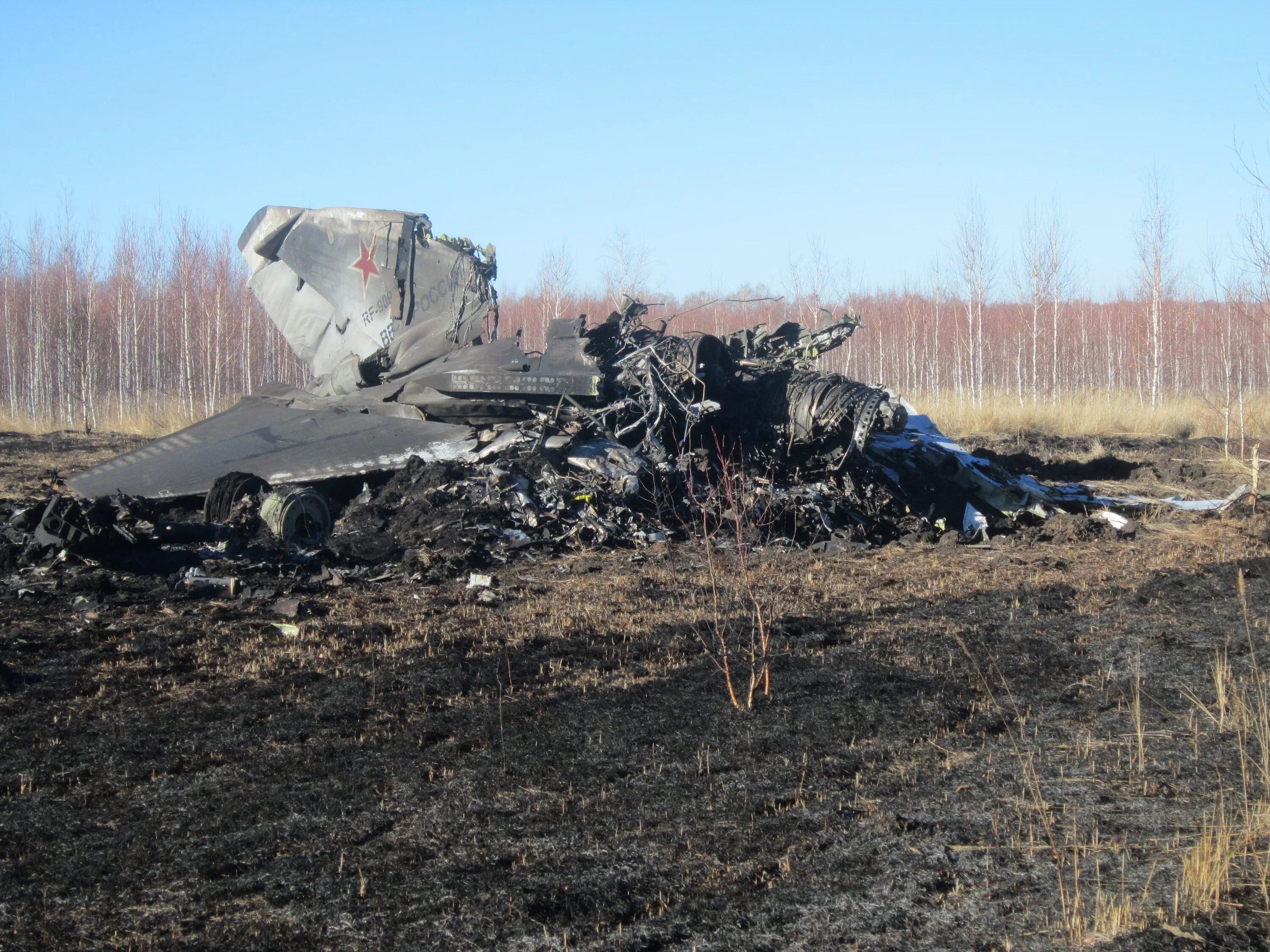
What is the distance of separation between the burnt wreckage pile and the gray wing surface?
33 millimetres

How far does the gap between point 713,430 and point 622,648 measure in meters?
5.75

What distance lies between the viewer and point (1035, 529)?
36.9 ft

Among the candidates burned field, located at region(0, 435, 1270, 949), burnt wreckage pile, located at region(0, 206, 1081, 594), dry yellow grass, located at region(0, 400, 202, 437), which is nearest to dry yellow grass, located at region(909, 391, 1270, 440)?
burnt wreckage pile, located at region(0, 206, 1081, 594)

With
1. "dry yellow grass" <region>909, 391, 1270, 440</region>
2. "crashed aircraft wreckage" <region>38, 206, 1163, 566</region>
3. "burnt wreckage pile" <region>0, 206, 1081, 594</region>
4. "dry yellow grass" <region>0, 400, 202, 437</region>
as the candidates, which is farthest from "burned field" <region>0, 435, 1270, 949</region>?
"dry yellow grass" <region>0, 400, 202, 437</region>

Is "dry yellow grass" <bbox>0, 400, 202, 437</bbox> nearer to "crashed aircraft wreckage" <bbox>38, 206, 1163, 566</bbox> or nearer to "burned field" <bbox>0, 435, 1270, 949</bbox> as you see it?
"crashed aircraft wreckage" <bbox>38, 206, 1163, 566</bbox>

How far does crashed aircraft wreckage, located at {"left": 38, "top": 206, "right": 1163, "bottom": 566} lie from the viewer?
10680 millimetres

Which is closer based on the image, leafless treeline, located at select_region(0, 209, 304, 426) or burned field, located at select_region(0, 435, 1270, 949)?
burned field, located at select_region(0, 435, 1270, 949)

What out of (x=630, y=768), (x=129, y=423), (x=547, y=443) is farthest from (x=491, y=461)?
(x=129, y=423)

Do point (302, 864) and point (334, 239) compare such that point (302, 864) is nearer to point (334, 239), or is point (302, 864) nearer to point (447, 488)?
point (447, 488)

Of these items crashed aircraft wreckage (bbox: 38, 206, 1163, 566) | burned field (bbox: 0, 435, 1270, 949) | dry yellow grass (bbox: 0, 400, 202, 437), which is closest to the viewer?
burned field (bbox: 0, 435, 1270, 949)

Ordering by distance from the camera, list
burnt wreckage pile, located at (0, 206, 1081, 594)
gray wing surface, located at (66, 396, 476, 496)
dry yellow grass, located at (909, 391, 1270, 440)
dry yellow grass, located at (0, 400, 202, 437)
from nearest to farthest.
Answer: burnt wreckage pile, located at (0, 206, 1081, 594) < gray wing surface, located at (66, 396, 476, 496) < dry yellow grass, located at (909, 391, 1270, 440) < dry yellow grass, located at (0, 400, 202, 437)

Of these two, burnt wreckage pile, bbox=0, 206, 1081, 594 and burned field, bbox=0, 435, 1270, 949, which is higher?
burnt wreckage pile, bbox=0, 206, 1081, 594

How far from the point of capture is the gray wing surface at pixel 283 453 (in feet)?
38.1

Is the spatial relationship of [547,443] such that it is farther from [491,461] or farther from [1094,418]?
[1094,418]
